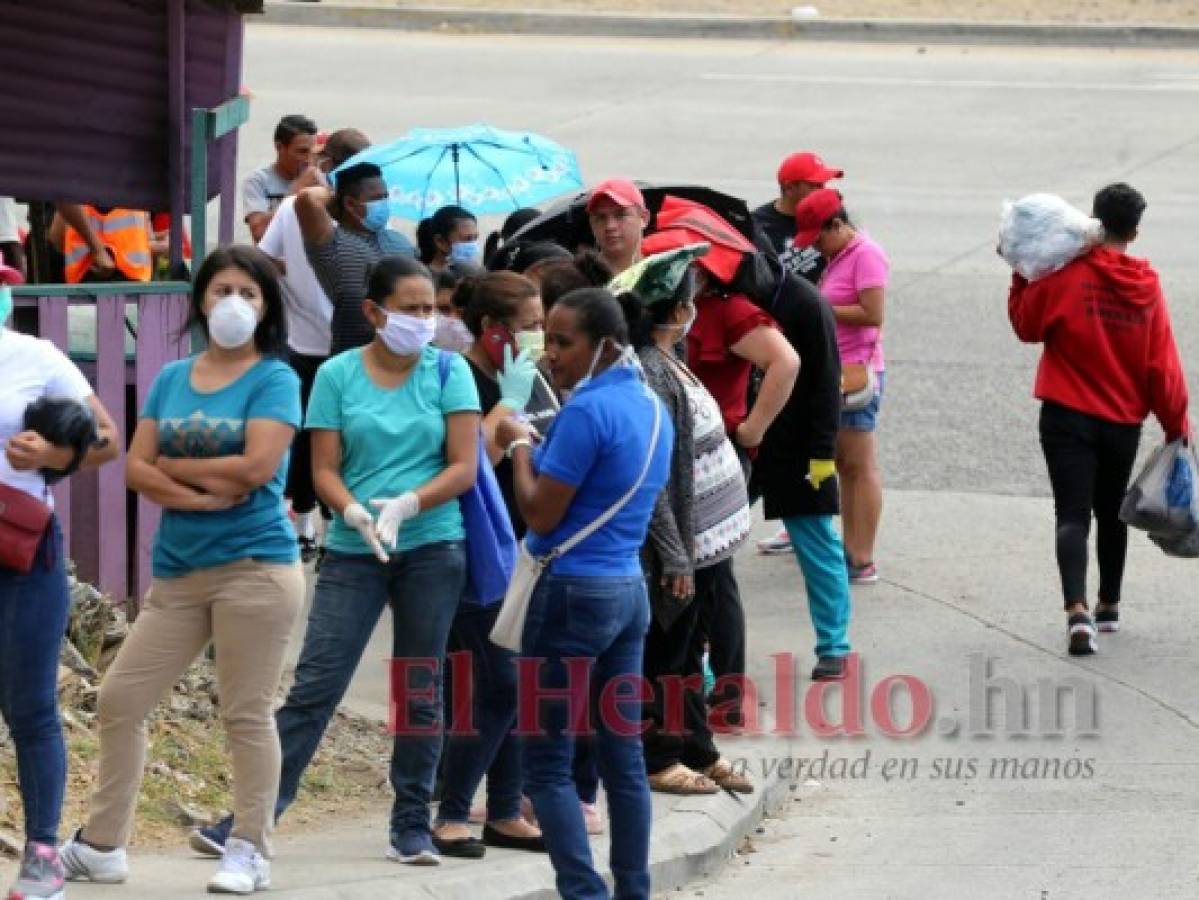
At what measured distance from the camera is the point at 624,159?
19.2 m

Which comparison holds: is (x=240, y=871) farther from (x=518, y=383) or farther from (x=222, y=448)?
(x=518, y=383)

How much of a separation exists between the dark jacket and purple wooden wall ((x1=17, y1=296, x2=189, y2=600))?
2.10 meters

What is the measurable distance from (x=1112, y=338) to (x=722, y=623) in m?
2.21

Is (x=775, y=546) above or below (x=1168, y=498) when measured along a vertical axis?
below

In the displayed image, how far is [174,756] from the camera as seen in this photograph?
775 cm

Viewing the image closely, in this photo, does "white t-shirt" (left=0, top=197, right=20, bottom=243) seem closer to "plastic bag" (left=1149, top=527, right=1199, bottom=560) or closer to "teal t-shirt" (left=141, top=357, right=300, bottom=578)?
"teal t-shirt" (left=141, top=357, right=300, bottom=578)

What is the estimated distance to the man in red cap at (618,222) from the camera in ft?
27.5

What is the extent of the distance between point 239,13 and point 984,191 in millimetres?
10112

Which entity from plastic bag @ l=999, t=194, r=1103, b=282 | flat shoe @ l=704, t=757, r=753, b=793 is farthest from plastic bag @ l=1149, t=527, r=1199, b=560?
flat shoe @ l=704, t=757, r=753, b=793

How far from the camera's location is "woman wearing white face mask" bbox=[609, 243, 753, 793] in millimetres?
7355

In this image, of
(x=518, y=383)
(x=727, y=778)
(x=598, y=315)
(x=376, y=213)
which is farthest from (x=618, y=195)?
(x=727, y=778)

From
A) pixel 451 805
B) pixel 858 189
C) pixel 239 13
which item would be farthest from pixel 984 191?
pixel 451 805

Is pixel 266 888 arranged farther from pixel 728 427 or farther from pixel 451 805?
pixel 728 427

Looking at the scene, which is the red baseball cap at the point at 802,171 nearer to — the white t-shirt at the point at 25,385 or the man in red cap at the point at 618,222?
the man in red cap at the point at 618,222
